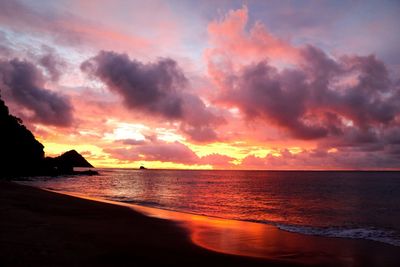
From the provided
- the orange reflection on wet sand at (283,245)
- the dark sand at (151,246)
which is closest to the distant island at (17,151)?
the dark sand at (151,246)

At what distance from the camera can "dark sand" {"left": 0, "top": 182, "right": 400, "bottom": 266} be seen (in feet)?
38.9

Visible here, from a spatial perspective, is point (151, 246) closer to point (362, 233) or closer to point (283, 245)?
point (283, 245)

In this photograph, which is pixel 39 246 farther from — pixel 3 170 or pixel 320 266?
pixel 3 170

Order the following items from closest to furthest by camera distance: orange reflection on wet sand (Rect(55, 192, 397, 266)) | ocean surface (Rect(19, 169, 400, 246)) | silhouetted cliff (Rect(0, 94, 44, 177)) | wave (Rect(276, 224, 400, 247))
Answer: orange reflection on wet sand (Rect(55, 192, 397, 266))
wave (Rect(276, 224, 400, 247))
ocean surface (Rect(19, 169, 400, 246))
silhouetted cliff (Rect(0, 94, 44, 177))

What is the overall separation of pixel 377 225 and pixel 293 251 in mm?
15933

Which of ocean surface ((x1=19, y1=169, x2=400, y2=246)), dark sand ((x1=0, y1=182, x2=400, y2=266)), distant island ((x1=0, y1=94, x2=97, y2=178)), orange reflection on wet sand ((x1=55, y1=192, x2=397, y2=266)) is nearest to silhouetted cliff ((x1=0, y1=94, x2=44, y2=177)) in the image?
distant island ((x1=0, y1=94, x2=97, y2=178))

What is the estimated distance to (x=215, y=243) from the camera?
665 inches

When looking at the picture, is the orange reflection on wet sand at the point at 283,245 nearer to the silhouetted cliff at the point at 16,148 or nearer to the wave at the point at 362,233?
the wave at the point at 362,233

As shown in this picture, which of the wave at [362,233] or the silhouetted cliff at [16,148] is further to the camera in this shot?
the silhouetted cliff at [16,148]

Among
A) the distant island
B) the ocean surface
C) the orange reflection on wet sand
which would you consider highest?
the distant island

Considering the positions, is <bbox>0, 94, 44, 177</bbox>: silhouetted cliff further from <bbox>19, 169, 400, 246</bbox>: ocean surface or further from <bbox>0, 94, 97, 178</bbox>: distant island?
<bbox>19, 169, 400, 246</bbox>: ocean surface

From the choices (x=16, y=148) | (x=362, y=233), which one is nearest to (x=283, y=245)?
(x=362, y=233)

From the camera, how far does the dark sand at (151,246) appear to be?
11.9 m

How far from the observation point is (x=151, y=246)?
14914 mm
